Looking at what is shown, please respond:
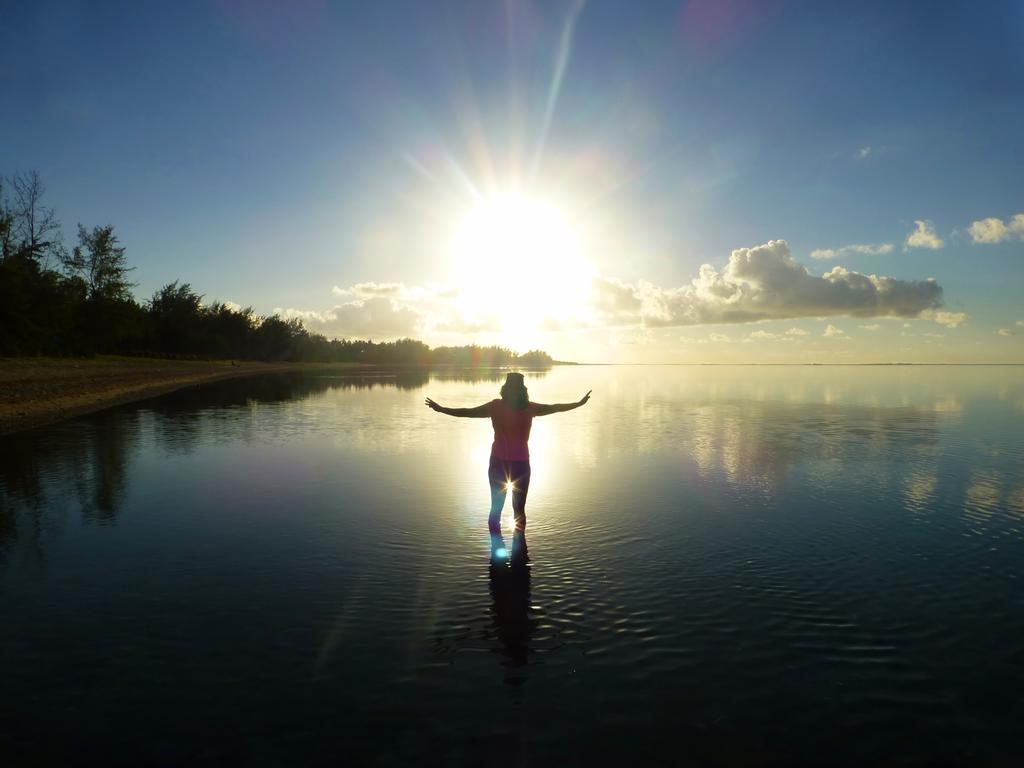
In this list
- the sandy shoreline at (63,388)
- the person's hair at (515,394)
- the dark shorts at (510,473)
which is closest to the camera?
the person's hair at (515,394)

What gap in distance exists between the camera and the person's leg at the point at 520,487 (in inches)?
419

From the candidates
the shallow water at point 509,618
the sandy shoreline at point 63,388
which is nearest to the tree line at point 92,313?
the sandy shoreline at point 63,388

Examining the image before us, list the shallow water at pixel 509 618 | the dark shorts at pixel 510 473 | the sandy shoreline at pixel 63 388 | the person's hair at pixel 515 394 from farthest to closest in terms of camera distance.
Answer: the sandy shoreline at pixel 63 388 < the dark shorts at pixel 510 473 < the person's hair at pixel 515 394 < the shallow water at pixel 509 618

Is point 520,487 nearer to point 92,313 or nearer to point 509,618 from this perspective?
point 509,618

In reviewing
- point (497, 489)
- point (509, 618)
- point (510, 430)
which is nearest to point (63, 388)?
point (497, 489)

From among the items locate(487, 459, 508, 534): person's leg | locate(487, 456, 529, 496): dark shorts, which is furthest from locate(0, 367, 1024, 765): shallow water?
locate(487, 456, 529, 496): dark shorts

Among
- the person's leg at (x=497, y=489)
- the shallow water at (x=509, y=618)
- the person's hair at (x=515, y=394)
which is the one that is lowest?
the shallow water at (x=509, y=618)

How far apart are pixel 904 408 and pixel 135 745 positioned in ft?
154

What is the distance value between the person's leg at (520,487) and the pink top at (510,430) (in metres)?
0.15

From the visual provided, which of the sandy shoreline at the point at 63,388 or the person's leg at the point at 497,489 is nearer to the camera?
the person's leg at the point at 497,489

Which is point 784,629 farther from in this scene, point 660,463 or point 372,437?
point 372,437

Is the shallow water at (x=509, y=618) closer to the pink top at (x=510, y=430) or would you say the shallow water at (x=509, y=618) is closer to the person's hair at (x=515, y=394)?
the pink top at (x=510, y=430)

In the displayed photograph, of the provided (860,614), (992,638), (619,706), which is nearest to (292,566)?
(619,706)

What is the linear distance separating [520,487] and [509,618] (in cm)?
335
